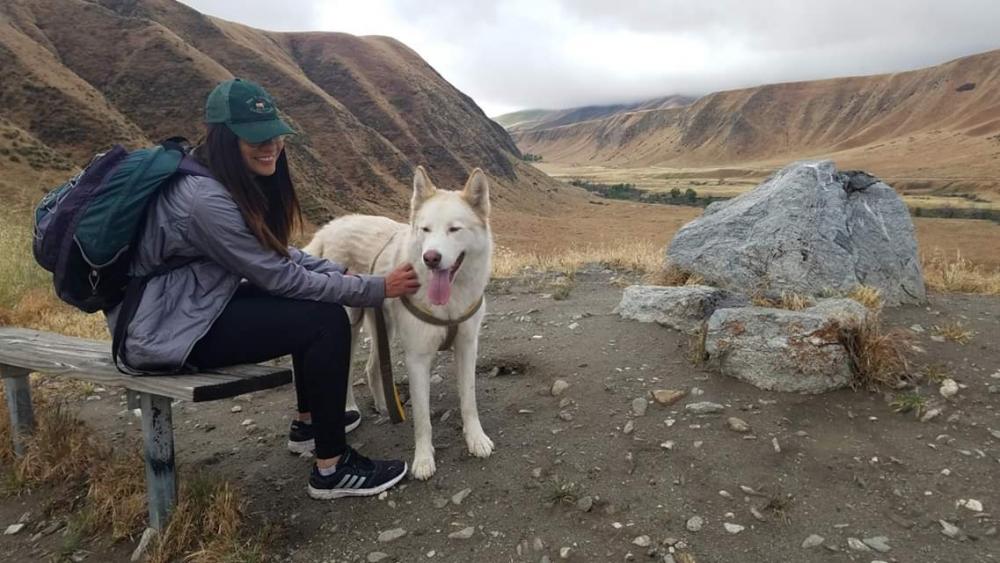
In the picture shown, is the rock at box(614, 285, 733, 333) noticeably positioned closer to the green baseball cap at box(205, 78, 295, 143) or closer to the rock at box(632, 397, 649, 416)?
the rock at box(632, 397, 649, 416)

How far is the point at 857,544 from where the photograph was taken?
289cm

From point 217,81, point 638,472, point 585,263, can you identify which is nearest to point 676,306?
point 638,472

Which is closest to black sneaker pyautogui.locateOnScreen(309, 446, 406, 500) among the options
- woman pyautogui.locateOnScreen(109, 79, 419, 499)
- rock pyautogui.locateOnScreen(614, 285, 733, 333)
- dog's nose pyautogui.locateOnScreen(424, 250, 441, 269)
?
woman pyautogui.locateOnScreen(109, 79, 419, 499)

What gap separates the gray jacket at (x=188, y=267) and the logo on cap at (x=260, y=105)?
45 cm

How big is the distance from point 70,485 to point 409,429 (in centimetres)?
217

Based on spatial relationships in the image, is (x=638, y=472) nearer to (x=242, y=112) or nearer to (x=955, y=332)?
(x=242, y=112)

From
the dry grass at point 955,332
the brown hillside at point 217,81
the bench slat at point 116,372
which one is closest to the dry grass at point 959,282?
the dry grass at point 955,332

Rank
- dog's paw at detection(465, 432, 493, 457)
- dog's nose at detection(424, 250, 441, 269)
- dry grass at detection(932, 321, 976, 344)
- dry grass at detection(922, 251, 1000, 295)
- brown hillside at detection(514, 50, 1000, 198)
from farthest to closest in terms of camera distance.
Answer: brown hillside at detection(514, 50, 1000, 198) → dry grass at detection(922, 251, 1000, 295) → dry grass at detection(932, 321, 976, 344) → dog's paw at detection(465, 432, 493, 457) → dog's nose at detection(424, 250, 441, 269)

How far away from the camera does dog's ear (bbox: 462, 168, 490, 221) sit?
3762mm

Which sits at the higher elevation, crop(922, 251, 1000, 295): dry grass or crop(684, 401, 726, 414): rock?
crop(922, 251, 1000, 295): dry grass

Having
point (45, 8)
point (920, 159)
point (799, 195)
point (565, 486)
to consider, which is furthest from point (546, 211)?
point (920, 159)

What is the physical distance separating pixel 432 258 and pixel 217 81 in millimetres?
41096

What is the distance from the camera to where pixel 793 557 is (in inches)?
112

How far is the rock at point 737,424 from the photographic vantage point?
385 centimetres
